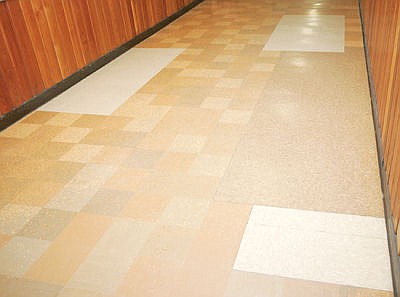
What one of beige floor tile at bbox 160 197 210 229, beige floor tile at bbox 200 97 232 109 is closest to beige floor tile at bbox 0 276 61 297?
beige floor tile at bbox 160 197 210 229

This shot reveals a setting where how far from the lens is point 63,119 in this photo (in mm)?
3648

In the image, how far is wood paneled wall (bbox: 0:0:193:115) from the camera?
3.54m

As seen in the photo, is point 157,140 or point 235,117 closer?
point 157,140

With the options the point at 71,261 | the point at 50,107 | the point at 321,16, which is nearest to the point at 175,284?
the point at 71,261

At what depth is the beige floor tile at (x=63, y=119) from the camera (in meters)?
3.57

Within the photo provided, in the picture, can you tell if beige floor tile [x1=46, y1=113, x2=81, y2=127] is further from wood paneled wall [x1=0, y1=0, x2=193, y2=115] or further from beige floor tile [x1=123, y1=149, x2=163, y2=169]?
beige floor tile [x1=123, y1=149, x2=163, y2=169]

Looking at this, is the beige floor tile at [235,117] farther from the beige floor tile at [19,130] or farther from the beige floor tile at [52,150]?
the beige floor tile at [19,130]

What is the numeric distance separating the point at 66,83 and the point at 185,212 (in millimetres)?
2635

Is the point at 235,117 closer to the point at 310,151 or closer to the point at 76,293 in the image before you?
the point at 310,151

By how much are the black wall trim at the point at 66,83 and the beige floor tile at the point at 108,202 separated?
1.57m

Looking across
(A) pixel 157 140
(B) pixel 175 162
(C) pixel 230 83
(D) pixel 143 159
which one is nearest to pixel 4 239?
(D) pixel 143 159

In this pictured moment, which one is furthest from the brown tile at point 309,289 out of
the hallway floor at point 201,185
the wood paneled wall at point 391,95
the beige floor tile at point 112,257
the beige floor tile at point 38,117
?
the beige floor tile at point 38,117

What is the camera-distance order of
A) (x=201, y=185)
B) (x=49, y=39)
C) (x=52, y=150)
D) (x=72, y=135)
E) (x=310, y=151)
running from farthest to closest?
1. (x=49, y=39)
2. (x=72, y=135)
3. (x=52, y=150)
4. (x=310, y=151)
5. (x=201, y=185)

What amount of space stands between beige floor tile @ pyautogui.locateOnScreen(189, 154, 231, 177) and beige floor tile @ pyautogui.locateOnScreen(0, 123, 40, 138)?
1639 millimetres
